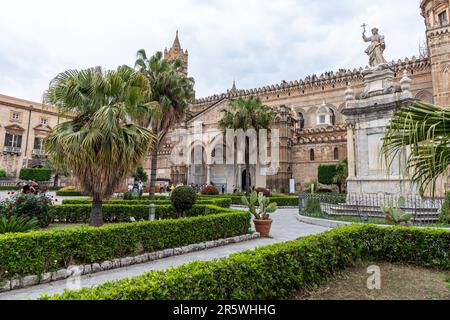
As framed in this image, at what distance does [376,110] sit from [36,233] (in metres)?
14.9

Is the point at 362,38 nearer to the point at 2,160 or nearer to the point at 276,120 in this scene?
the point at 276,120

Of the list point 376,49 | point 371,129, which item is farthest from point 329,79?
point 371,129

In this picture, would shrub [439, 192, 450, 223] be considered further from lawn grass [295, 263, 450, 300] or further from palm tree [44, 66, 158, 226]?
palm tree [44, 66, 158, 226]

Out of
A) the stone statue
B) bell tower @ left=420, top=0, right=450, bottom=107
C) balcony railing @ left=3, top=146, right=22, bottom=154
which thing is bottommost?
balcony railing @ left=3, top=146, right=22, bottom=154

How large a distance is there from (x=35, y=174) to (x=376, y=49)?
42041 millimetres

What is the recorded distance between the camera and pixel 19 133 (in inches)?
1656

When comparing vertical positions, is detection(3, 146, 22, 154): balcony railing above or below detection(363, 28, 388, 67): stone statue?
below

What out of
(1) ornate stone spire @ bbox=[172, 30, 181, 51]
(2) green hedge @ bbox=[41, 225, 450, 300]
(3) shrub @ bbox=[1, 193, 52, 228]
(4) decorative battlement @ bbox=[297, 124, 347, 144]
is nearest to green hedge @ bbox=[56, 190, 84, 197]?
(3) shrub @ bbox=[1, 193, 52, 228]

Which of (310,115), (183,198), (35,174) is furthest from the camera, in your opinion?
(310,115)

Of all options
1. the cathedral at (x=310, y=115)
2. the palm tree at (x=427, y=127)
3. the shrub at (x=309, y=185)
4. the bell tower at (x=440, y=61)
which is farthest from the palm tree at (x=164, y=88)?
the bell tower at (x=440, y=61)

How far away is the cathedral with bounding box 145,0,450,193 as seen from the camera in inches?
1216

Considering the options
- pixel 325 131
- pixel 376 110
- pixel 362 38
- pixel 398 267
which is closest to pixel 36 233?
pixel 398 267

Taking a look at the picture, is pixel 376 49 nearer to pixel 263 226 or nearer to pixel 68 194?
pixel 263 226

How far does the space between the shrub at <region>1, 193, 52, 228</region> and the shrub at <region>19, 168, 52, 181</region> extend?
32726 millimetres
